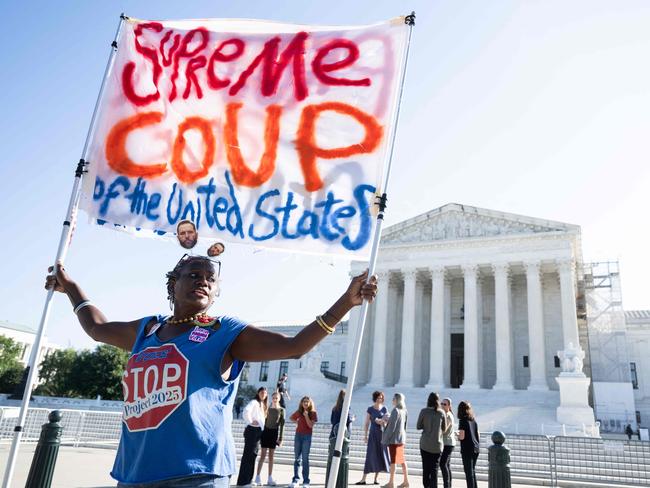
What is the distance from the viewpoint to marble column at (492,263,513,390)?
37375 millimetres

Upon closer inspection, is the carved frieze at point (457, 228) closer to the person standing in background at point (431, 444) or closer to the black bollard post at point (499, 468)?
the person standing in background at point (431, 444)

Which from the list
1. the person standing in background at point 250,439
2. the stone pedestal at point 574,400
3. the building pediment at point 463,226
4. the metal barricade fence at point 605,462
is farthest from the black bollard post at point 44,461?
the building pediment at point 463,226

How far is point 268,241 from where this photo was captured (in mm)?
4961

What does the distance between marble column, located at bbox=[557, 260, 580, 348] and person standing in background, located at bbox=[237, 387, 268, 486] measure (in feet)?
106

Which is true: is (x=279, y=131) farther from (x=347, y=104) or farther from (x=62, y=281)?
(x=62, y=281)

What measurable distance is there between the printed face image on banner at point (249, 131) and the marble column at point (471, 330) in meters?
36.0

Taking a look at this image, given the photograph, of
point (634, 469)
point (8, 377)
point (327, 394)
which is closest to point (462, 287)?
point (327, 394)

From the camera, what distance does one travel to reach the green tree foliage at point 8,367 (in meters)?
61.6

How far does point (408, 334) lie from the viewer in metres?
42.0

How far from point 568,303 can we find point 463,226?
9859 millimetres

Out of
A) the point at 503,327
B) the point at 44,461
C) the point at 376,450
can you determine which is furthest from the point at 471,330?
the point at 44,461

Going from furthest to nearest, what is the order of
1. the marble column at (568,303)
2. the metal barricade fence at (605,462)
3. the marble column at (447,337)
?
the marble column at (447,337) → the marble column at (568,303) → the metal barricade fence at (605,462)

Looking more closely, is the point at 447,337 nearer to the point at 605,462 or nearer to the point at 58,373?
the point at 605,462

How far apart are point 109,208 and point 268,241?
1.85 m
